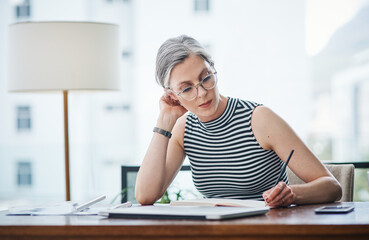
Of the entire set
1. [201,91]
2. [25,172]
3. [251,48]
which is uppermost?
[251,48]

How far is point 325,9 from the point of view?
4.16m

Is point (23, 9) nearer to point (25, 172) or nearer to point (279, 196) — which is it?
point (25, 172)

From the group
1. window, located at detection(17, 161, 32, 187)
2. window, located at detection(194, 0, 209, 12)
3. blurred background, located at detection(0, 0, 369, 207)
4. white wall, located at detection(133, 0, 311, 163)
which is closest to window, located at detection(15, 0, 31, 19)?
blurred background, located at detection(0, 0, 369, 207)

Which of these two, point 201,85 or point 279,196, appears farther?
point 201,85

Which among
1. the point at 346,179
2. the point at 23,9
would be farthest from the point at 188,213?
the point at 23,9

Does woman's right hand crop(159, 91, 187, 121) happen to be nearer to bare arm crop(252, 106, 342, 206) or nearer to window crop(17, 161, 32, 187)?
bare arm crop(252, 106, 342, 206)

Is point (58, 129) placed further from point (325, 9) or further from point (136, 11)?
point (325, 9)

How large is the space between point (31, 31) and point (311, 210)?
1602 millimetres

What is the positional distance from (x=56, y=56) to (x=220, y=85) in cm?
198

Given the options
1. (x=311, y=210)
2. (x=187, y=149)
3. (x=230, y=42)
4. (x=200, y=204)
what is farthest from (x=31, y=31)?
(x=230, y=42)

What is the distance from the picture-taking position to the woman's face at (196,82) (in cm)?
163

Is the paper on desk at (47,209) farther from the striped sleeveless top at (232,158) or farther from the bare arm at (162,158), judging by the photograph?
the striped sleeveless top at (232,158)

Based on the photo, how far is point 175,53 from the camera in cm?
165

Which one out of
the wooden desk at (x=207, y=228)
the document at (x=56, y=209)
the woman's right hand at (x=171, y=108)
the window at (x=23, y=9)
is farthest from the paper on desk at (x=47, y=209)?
the window at (x=23, y=9)
